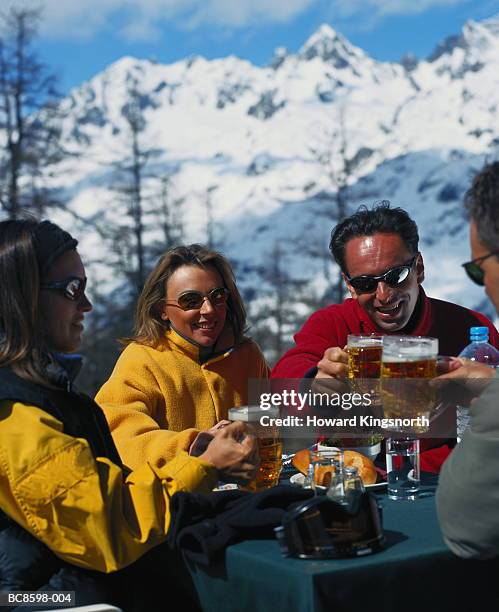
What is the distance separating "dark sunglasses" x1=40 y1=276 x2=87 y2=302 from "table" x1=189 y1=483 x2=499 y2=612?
0.97 m

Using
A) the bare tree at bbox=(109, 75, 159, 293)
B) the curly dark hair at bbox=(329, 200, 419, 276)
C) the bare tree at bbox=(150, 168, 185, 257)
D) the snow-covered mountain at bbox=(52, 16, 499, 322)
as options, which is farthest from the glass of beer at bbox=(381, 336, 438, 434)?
the snow-covered mountain at bbox=(52, 16, 499, 322)

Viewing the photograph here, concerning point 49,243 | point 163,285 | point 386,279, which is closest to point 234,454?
point 49,243

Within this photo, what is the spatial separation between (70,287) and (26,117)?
23727 mm

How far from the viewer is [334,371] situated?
3188 millimetres

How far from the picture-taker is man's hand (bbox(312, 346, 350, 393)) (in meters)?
3.18

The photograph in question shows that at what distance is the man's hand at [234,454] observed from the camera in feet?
9.32

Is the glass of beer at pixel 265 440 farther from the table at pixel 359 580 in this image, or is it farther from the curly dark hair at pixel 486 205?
the curly dark hair at pixel 486 205

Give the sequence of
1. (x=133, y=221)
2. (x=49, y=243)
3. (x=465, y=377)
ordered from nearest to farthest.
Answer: (x=465, y=377), (x=49, y=243), (x=133, y=221)

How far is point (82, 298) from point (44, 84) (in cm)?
2380

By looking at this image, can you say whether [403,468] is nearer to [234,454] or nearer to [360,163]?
[234,454]

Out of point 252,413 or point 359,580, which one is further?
point 252,413

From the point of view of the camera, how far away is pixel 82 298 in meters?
3.01

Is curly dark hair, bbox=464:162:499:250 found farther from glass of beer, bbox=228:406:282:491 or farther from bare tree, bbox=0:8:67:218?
bare tree, bbox=0:8:67:218

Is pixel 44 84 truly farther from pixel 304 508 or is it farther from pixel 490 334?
pixel 304 508
